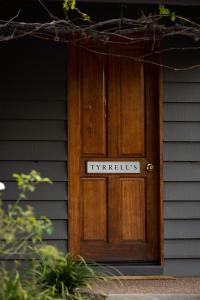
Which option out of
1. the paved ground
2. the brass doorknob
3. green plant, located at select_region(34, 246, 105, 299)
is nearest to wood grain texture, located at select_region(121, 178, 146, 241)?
the brass doorknob

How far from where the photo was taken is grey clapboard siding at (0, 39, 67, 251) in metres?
7.12

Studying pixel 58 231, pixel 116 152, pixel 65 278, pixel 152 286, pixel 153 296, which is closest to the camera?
pixel 65 278

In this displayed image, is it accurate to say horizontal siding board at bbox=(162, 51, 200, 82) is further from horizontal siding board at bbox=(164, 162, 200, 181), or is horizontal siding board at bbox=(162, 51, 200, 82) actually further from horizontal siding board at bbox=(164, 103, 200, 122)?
horizontal siding board at bbox=(164, 162, 200, 181)

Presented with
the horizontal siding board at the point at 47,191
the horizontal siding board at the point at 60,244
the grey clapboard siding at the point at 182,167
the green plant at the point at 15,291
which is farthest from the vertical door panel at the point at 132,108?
the green plant at the point at 15,291

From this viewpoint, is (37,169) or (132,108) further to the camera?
(132,108)

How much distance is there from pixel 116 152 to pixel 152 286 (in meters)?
1.53

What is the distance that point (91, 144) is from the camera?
732 centimetres

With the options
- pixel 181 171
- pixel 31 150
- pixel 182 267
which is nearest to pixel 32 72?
pixel 31 150

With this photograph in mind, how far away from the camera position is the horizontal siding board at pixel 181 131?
7.21m

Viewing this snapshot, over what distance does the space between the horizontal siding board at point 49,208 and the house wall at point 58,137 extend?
0.01 metres

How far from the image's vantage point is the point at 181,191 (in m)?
7.21

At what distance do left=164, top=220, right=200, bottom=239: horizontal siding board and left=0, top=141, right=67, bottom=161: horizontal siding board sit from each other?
1355 millimetres

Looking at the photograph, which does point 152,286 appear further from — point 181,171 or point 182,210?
point 181,171

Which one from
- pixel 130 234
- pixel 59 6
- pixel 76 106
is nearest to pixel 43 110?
pixel 76 106
